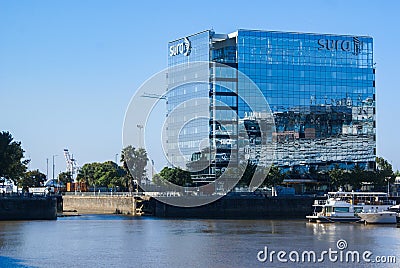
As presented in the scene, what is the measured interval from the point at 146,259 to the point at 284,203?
7321 cm

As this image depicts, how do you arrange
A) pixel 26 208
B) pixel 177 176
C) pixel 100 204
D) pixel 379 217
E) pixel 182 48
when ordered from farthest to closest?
pixel 182 48 → pixel 177 176 → pixel 100 204 → pixel 26 208 → pixel 379 217

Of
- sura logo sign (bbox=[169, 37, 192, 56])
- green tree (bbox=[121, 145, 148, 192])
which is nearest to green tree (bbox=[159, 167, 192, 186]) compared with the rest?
green tree (bbox=[121, 145, 148, 192])

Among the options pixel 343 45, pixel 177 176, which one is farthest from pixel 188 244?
pixel 343 45

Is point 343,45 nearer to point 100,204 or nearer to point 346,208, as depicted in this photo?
point 100,204

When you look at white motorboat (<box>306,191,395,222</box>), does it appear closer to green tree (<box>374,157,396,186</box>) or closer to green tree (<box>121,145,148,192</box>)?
green tree (<box>374,157,396,186</box>)

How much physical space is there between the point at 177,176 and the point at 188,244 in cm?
8666

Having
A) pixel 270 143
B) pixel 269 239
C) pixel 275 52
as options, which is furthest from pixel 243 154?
pixel 269 239

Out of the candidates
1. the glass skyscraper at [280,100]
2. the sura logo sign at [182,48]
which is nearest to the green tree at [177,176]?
the glass skyscraper at [280,100]

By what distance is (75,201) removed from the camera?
18338 cm

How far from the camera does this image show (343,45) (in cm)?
18275

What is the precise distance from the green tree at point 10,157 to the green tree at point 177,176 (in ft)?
128

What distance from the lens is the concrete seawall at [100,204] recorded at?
508 feet

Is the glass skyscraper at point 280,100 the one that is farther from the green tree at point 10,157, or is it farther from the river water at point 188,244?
the river water at point 188,244

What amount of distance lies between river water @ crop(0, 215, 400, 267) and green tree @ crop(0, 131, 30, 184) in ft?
71.7
